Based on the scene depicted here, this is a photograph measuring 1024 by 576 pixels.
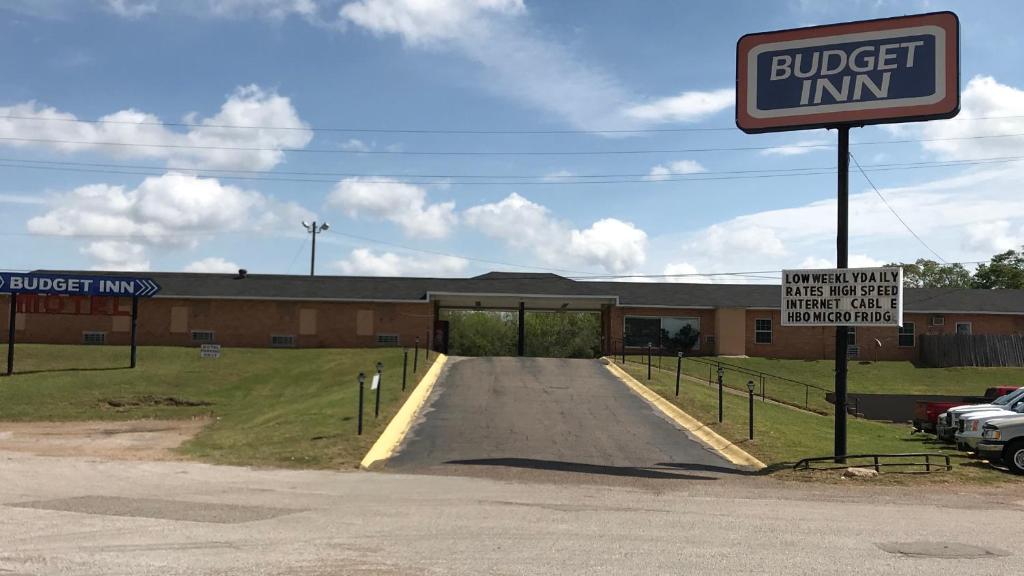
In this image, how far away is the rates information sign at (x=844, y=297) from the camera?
55.8ft

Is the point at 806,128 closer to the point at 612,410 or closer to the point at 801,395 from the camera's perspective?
the point at 612,410

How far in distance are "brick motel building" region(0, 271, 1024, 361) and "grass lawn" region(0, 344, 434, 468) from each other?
202 centimetres

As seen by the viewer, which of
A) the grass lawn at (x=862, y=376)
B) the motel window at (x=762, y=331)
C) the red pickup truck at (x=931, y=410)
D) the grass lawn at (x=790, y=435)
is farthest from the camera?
the motel window at (x=762, y=331)

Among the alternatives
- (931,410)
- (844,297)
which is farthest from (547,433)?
(931,410)

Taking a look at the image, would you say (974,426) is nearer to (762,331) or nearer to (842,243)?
(842,243)

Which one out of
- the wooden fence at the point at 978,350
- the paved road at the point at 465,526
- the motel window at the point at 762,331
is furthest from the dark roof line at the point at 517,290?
the paved road at the point at 465,526

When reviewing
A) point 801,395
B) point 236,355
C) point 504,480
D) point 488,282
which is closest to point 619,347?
point 488,282

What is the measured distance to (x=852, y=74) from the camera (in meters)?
17.7

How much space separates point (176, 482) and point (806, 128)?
14.2 m

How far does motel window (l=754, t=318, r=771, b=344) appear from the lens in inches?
1817

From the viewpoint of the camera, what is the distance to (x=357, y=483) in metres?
13.7

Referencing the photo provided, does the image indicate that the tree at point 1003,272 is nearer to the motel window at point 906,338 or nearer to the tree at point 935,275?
the tree at point 935,275

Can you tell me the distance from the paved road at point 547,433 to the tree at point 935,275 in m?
72.9

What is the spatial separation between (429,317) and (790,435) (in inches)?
1068
